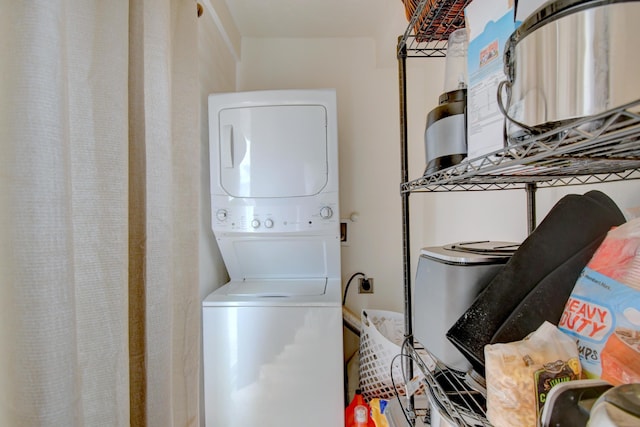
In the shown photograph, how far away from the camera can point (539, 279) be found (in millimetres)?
560

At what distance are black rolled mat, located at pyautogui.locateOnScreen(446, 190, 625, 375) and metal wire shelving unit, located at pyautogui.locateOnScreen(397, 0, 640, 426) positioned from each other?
9 cm

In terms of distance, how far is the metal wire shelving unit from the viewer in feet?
1.04

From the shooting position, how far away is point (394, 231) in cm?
218

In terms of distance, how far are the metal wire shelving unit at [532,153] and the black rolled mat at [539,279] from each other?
0.09 m

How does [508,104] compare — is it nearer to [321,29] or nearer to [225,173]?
[225,173]

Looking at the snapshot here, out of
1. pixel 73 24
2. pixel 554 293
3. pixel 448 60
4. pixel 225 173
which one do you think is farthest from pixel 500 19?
pixel 225 173

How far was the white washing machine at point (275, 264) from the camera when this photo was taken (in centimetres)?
142

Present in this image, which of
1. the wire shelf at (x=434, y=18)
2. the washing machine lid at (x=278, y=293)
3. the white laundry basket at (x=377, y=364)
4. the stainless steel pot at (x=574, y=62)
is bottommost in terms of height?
the white laundry basket at (x=377, y=364)

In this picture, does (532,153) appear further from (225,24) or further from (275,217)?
(225,24)

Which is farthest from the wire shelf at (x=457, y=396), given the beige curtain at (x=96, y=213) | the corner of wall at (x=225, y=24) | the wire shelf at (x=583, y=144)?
the corner of wall at (x=225, y=24)

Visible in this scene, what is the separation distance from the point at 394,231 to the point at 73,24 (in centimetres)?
197

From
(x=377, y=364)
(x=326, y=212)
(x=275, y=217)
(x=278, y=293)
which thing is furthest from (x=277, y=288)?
(x=377, y=364)

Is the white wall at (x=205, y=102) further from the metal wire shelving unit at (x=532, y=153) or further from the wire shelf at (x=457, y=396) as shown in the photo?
the wire shelf at (x=457, y=396)

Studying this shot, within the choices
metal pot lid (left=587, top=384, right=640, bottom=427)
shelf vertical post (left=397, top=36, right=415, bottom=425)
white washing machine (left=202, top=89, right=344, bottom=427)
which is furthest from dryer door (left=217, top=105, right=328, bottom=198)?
metal pot lid (left=587, top=384, right=640, bottom=427)
